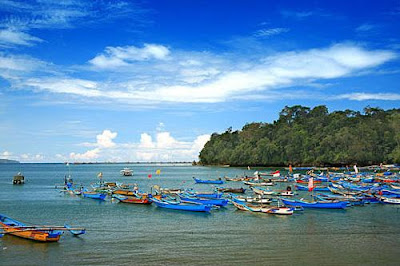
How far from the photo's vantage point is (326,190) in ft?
213

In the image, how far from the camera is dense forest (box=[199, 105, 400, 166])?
449 ft

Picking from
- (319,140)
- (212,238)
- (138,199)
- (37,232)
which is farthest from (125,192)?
(319,140)

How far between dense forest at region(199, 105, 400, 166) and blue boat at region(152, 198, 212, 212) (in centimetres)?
10582

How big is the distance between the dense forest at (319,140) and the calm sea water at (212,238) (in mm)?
99476

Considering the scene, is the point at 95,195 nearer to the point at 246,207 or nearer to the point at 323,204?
the point at 246,207

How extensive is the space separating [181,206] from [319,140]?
120m

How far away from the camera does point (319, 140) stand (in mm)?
152625

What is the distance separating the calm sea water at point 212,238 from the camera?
24062 mm

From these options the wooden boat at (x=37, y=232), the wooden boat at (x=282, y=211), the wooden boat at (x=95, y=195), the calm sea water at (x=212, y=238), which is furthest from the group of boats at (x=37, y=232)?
the wooden boat at (x=95, y=195)

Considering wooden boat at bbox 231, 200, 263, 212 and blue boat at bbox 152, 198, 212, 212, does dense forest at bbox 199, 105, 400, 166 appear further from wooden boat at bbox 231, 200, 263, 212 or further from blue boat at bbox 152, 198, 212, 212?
blue boat at bbox 152, 198, 212, 212

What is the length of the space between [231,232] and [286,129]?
13854 cm

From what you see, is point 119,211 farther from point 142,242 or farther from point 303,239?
point 303,239

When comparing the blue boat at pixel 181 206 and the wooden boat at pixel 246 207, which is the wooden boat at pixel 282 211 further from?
the blue boat at pixel 181 206

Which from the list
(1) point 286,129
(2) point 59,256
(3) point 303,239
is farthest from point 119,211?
(1) point 286,129
